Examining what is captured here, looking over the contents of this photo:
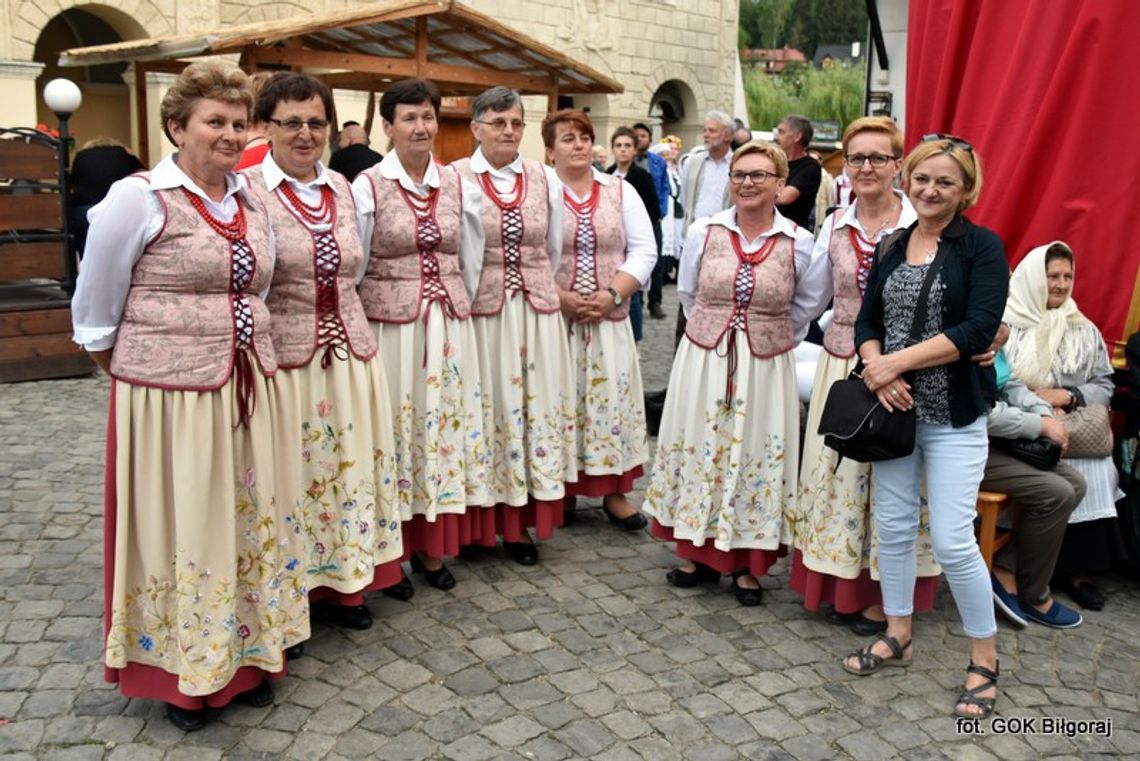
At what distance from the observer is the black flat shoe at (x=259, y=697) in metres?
3.57

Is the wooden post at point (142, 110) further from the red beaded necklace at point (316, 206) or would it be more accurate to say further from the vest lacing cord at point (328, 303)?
the vest lacing cord at point (328, 303)

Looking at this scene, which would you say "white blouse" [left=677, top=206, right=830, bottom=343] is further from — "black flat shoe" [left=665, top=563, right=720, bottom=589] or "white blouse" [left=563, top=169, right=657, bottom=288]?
"black flat shoe" [left=665, top=563, right=720, bottom=589]

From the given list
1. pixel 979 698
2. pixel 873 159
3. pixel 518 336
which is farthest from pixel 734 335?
pixel 979 698

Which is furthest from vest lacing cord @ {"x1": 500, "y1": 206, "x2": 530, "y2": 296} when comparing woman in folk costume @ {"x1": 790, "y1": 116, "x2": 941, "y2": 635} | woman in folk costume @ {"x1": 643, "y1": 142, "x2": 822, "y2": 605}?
woman in folk costume @ {"x1": 790, "y1": 116, "x2": 941, "y2": 635}

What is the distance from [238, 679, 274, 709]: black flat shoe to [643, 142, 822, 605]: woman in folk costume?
71.6 inches

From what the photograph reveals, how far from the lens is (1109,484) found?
4719 millimetres

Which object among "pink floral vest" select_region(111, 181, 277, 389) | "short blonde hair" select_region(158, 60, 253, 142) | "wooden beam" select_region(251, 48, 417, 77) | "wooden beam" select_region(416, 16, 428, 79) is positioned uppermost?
"wooden beam" select_region(416, 16, 428, 79)

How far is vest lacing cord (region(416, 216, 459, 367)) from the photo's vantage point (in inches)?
169

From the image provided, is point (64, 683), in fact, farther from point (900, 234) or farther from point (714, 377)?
point (900, 234)

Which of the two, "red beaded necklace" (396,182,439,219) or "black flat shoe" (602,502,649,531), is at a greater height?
"red beaded necklace" (396,182,439,219)

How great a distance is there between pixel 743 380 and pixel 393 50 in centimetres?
678

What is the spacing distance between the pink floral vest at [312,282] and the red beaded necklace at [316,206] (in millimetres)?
15

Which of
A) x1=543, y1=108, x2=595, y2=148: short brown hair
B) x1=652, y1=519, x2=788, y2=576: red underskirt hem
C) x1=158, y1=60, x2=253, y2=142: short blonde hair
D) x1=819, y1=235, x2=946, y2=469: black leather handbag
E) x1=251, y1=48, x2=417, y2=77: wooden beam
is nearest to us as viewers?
x1=158, y1=60, x2=253, y2=142: short blonde hair

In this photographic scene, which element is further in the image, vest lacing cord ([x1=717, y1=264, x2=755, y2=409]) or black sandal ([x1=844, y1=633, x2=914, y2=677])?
vest lacing cord ([x1=717, y1=264, x2=755, y2=409])
